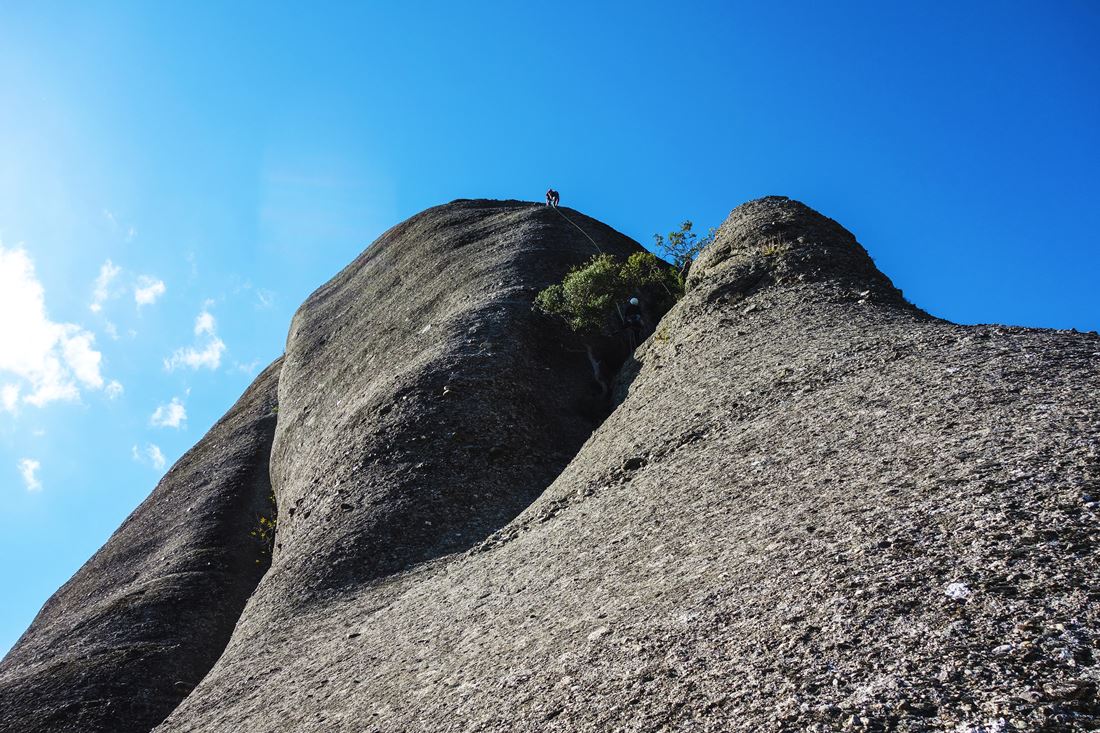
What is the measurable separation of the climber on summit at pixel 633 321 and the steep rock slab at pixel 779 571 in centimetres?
466

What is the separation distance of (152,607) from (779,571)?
58.3ft

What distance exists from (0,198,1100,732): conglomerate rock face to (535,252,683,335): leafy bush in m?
0.93

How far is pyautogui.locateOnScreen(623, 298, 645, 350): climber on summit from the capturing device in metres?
21.6

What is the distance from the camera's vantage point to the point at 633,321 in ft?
71.2

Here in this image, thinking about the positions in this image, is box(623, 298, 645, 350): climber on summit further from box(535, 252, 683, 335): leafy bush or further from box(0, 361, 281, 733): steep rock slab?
box(0, 361, 281, 733): steep rock slab

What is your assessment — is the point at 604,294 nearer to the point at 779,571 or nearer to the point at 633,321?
the point at 633,321

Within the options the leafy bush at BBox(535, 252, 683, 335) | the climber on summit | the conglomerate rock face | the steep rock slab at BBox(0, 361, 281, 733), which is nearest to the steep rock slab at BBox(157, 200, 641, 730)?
the conglomerate rock face

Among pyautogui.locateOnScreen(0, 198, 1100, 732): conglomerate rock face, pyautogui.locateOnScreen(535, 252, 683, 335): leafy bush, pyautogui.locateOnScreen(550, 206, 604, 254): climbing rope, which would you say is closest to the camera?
pyautogui.locateOnScreen(0, 198, 1100, 732): conglomerate rock face

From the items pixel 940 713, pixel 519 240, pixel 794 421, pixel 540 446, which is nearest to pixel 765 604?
pixel 940 713

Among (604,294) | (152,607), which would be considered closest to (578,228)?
(604,294)

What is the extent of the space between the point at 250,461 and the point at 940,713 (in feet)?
86.0

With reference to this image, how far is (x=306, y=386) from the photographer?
26562 mm

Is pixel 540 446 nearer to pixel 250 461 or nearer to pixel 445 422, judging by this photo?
pixel 445 422

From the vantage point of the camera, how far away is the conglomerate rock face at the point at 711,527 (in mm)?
5711
